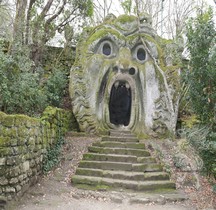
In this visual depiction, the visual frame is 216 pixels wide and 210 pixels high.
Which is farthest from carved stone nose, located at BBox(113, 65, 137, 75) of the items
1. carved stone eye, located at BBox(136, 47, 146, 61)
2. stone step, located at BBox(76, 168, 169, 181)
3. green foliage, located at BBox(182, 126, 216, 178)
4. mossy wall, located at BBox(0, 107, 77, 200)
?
green foliage, located at BBox(182, 126, 216, 178)

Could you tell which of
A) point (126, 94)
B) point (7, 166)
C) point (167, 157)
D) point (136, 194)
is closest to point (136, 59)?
point (126, 94)

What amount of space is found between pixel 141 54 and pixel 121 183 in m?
5.58

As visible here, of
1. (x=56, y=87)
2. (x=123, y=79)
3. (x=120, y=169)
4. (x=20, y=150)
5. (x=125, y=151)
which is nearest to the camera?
(x=20, y=150)

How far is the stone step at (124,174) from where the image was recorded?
7.30m

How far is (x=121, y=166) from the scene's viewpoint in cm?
776

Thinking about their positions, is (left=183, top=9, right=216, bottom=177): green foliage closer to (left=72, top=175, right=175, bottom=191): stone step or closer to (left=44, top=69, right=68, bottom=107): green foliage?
(left=72, top=175, right=175, bottom=191): stone step

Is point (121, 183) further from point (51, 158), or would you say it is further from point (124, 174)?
point (51, 158)

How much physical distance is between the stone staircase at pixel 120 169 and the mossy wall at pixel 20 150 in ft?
4.05

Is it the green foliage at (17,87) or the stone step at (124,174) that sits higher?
the green foliage at (17,87)

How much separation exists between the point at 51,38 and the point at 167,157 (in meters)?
7.33

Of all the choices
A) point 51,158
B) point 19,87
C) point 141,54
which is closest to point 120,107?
point 141,54

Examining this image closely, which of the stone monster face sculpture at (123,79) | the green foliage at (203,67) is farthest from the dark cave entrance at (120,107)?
the green foliage at (203,67)

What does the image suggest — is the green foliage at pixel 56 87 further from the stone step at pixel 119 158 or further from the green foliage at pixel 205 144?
the green foliage at pixel 205 144

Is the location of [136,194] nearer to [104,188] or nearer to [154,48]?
[104,188]
